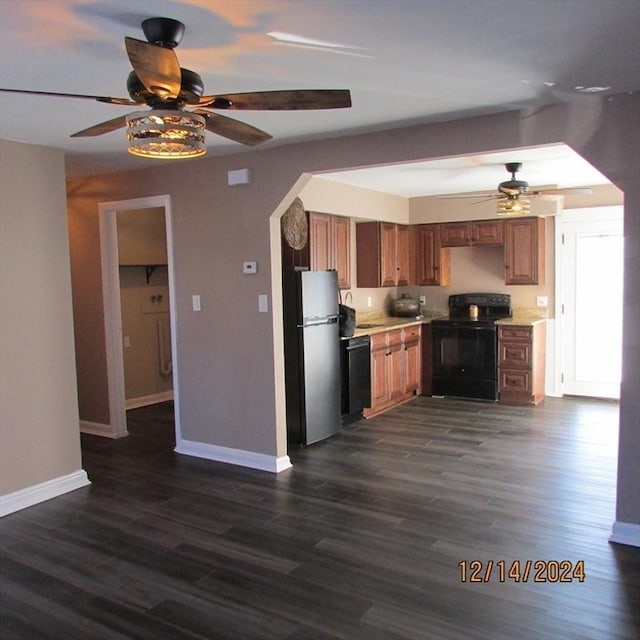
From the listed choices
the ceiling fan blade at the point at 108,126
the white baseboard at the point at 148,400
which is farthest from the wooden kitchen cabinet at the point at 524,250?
the ceiling fan blade at the point at 108,126

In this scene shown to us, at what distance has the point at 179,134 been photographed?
218 centimetres

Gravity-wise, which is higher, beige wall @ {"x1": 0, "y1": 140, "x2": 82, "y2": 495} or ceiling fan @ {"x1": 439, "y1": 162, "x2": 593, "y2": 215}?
ceiling fan @ {"x1": 439, "y1": 162, "x2": 593, "y2": 215}

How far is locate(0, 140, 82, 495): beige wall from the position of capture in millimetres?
3869

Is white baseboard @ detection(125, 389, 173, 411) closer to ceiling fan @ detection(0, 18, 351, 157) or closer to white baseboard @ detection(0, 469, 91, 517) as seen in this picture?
white baseboard @ detection(0, 469, 91, 517)

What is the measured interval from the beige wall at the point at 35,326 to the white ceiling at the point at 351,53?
48 centimetres

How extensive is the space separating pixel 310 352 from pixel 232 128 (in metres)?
2.74

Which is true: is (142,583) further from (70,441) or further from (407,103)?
(407,103)

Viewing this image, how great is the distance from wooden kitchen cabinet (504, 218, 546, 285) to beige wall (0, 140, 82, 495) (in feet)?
15.7

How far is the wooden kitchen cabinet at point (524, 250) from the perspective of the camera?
680 cm

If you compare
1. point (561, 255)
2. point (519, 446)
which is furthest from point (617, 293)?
point (519, 446)

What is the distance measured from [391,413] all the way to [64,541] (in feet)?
11.8

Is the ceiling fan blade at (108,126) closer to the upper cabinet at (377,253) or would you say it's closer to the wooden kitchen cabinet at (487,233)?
the upper cabinet at (377,253)

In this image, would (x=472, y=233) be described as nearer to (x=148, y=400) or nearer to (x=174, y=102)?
(x=148, y=400)
